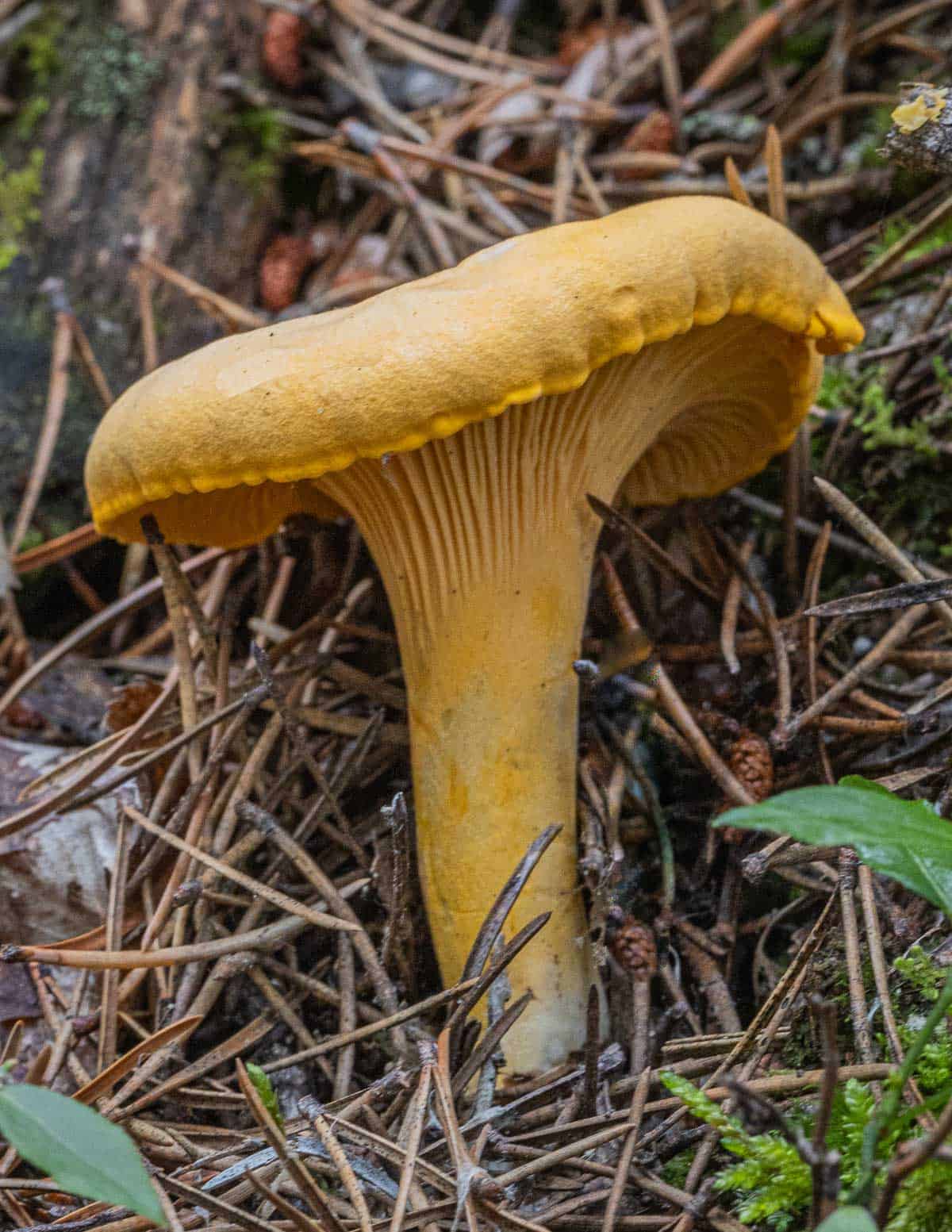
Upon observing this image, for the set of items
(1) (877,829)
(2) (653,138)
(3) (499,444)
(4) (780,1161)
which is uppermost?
(2) (653,138)

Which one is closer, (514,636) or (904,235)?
(514,636)

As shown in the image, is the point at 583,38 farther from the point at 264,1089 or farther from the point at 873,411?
the point at 264,1089

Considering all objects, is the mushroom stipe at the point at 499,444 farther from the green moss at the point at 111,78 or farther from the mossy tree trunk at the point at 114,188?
the green moss at the point at 111,78

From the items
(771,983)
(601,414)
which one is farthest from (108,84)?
(771,983)

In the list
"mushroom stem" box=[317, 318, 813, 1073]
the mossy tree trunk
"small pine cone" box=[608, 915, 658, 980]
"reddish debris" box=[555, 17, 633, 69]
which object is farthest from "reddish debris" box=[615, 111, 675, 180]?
"small pine cone" box=[608, 915, 658, 980]

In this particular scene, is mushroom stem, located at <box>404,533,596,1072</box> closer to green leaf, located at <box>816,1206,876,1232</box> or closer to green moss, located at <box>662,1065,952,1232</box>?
green moss, located at <box>662,1065,952,1232</box>

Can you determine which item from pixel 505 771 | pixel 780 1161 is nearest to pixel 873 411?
pixel 505 771
